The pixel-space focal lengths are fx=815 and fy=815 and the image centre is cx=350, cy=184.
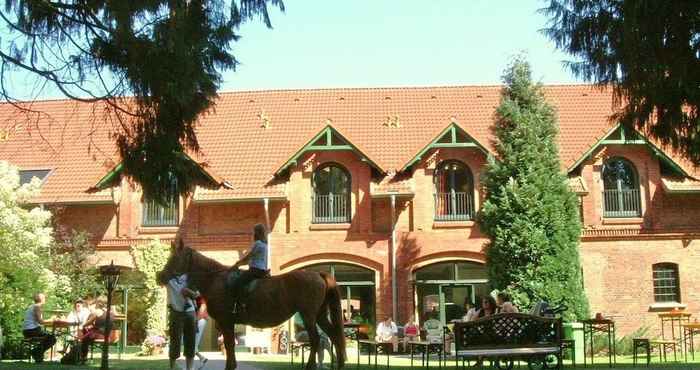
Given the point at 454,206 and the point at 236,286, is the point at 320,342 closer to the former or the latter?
the point at 236,286

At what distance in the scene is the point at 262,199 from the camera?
1006 inches

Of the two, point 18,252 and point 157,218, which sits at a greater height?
point 157,218

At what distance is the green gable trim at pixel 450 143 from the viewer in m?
25.4

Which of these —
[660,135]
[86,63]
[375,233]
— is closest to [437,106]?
[375,233]

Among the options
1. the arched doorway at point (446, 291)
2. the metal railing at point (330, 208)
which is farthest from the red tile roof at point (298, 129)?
the arched doorway at point (446, 291)

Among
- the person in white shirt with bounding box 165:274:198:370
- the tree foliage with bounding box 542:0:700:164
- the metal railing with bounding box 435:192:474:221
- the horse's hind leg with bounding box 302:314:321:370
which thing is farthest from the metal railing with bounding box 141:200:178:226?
the tree foliage with bounding box 542:0:700:164

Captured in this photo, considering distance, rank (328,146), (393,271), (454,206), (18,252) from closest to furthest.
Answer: (18,252)
(393,271)
(328,146)
(454,206)

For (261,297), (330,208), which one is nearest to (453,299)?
(330,208)

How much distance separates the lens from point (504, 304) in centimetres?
1410

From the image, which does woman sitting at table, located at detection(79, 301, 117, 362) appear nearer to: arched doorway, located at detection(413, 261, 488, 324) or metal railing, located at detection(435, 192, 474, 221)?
arched doorway, located at detection(413, 261, 488, 324)

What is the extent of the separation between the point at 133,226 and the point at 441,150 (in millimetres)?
10260

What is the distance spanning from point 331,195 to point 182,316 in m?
13.9

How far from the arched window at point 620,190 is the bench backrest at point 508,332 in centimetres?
1515

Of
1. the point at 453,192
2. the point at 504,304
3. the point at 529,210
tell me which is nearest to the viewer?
the point at 504,304
